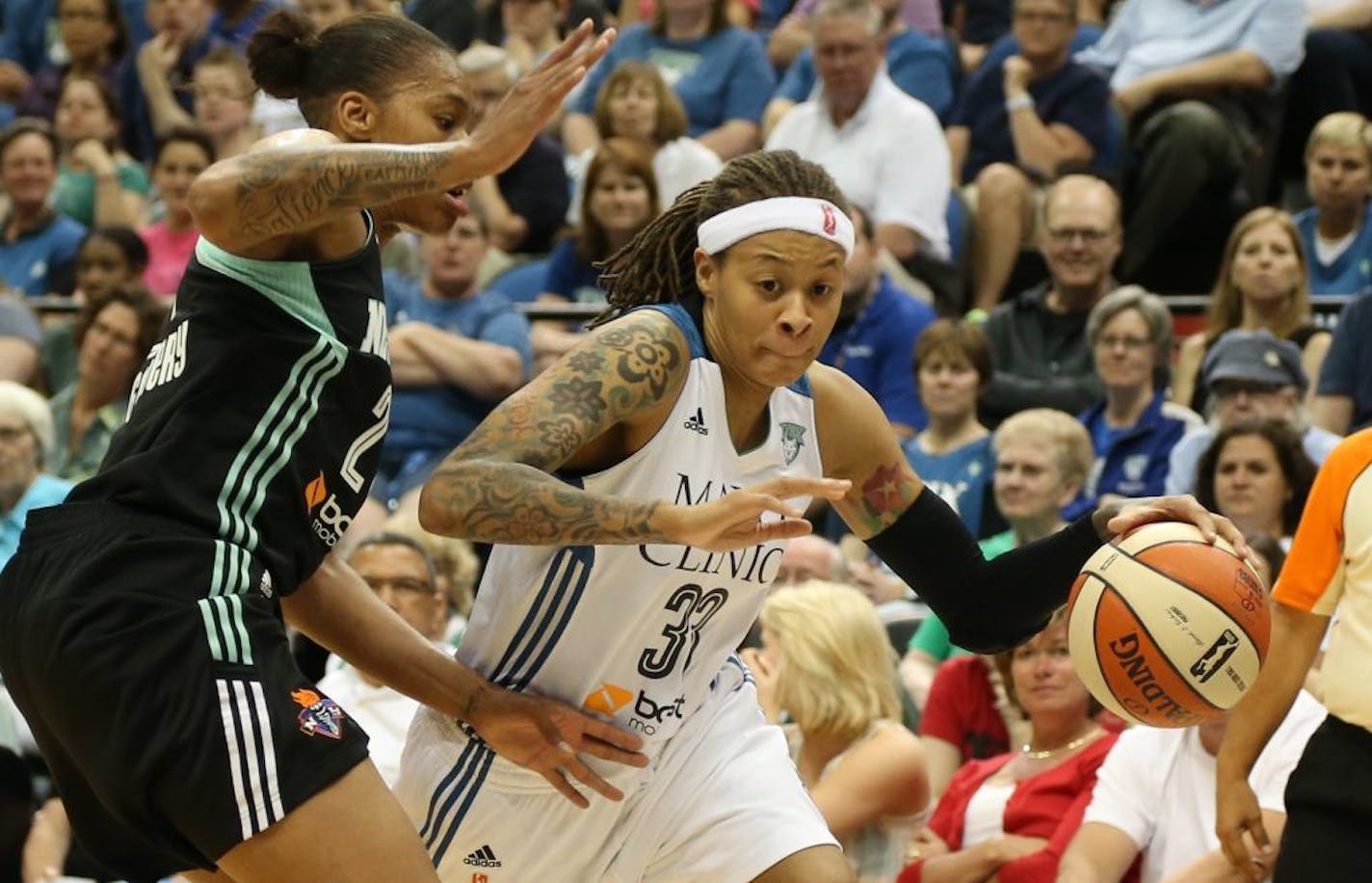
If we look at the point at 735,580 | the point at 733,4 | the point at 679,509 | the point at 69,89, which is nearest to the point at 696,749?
the point at 735,580

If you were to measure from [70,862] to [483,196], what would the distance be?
477 centimetres

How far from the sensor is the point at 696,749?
448cm

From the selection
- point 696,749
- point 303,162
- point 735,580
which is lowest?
point 696,749

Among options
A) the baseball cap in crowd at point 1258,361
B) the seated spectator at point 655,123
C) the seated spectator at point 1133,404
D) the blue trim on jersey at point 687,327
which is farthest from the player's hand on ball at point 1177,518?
the seated spectator at point 655,123

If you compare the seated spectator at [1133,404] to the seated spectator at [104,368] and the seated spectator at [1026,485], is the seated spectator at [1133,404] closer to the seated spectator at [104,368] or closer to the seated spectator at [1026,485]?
the seated spectator at [1026,485]

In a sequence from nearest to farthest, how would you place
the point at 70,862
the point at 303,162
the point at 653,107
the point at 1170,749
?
the point at 303,162
the point at 1170,749
the point at 70,862
the point at 653,107

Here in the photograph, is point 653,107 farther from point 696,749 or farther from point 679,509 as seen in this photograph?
point 679,509

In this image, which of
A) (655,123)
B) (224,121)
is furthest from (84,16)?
(655,123)

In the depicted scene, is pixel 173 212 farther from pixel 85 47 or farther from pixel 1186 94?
pixel 1186 94

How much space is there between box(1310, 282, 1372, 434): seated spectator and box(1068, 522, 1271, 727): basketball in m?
3.74

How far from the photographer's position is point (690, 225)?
14.6ft

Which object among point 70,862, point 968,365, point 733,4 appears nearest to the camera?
point 70,862

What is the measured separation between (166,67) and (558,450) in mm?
9546

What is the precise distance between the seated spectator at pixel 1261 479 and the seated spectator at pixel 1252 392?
41cm
